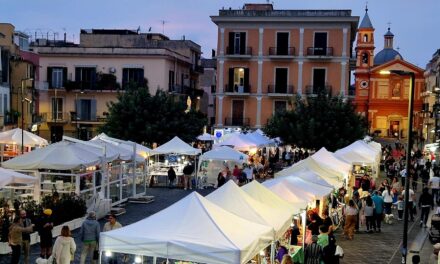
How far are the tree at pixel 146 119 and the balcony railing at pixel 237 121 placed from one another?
13.3m

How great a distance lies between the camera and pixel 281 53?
167ft

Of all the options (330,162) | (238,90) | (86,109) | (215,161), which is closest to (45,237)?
(330,162)

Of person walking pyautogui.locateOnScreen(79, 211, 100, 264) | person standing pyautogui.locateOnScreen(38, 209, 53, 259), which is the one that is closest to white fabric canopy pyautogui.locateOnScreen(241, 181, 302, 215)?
person walking pyautogui.locateOnScreen(79, 211, 100, 264)

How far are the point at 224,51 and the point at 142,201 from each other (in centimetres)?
2908

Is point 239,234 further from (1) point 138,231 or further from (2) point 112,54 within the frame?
(2) point 112,54

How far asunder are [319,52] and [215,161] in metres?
23.4

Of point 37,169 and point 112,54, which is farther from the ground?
point 112,54

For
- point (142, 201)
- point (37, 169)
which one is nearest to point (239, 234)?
point (37, 169)

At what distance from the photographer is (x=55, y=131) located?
52.3 meters

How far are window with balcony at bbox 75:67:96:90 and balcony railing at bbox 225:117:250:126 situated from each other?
11.5 meters

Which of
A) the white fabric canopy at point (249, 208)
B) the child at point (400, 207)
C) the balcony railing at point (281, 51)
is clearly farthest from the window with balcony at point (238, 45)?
the white fabric canopy at point (249, 208)

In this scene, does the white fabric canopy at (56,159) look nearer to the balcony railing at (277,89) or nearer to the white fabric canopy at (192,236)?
the white fabric canopy at (192,236)

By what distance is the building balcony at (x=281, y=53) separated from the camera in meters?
50.6

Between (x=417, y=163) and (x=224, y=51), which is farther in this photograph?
(x=224, y=51)
